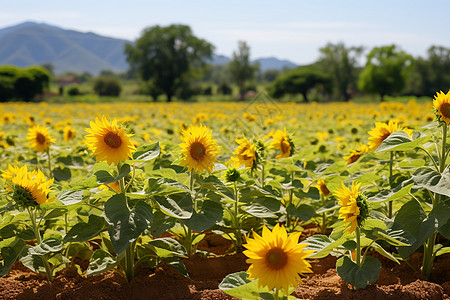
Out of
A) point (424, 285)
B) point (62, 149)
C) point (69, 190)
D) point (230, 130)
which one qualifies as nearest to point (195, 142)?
point (69, 190)

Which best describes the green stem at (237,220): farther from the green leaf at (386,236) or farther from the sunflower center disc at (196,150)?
the green leaf at (386,236)

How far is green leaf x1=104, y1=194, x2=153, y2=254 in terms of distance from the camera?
5.99ft

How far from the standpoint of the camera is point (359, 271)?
2.04 m

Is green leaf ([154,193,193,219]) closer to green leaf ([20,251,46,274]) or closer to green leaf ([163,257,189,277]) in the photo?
green leaf ([163,257,189,277])

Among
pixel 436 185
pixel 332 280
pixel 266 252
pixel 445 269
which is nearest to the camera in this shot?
pixel 266 252

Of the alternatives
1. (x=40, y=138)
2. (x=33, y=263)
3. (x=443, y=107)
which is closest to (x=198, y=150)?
(x=33, y=263)

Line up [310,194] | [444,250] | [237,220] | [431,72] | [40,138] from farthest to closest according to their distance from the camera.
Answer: [431,72] → [40,138] → [310,194] → [237,220] → [444,250]

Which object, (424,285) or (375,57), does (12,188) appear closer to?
(424,285)

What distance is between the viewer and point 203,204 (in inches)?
89.0

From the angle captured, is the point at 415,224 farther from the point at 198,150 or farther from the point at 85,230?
the point at 85,230

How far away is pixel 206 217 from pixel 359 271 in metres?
0.80

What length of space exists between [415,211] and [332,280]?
0.58 m

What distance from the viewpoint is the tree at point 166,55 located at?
154ft

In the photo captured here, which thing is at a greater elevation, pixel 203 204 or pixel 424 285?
pixel 203 204
